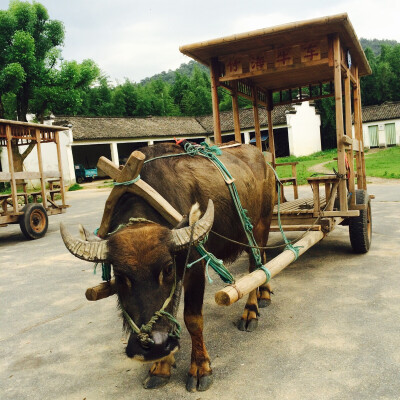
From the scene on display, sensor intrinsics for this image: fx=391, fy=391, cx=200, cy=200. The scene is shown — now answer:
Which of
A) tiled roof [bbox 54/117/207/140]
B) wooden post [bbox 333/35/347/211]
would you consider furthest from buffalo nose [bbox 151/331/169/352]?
tiled roof [bbox 54/117/207/140]

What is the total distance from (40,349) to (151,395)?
4.44 ft

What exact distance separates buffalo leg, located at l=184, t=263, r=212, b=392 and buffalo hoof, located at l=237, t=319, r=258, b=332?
76 cm

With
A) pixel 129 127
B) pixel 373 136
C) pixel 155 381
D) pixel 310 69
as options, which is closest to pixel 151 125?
pixel 129 127

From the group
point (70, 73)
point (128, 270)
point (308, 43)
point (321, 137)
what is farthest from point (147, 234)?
point (321, 137)

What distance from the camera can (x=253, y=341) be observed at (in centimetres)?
317

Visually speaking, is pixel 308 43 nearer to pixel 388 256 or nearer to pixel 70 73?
pixel 388 256

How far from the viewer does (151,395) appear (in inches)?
99.8

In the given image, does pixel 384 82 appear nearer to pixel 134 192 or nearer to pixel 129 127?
pixel 129 127

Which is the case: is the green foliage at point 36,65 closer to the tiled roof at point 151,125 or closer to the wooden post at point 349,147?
the tiled roof at point 151,125

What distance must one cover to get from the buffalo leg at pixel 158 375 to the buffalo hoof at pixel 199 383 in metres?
0.17

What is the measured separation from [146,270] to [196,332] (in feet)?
2.56

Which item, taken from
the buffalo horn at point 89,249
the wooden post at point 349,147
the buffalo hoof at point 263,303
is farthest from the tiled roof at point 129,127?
the buffalo horn at point 89,249

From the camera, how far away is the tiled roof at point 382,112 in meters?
33.0

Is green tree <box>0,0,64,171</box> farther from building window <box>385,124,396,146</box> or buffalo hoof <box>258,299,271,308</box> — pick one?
building window <box>385,124,396,146</box>
